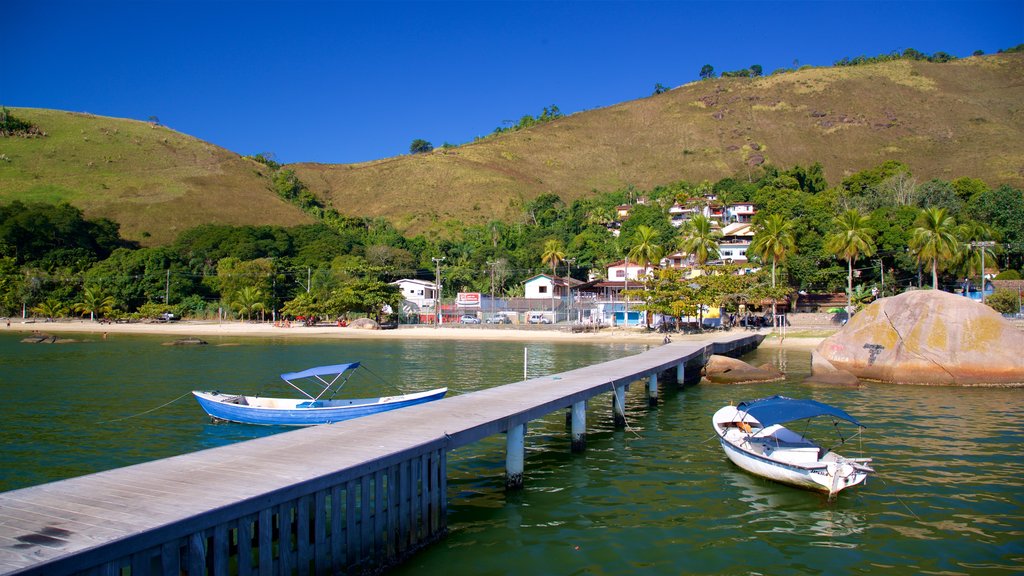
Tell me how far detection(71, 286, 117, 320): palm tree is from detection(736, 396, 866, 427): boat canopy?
93595 mm

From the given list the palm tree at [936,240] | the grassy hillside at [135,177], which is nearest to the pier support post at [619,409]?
the palm tree at [936,240]

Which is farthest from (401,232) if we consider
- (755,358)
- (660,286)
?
(755,358)

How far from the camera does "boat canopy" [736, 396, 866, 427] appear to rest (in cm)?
1700

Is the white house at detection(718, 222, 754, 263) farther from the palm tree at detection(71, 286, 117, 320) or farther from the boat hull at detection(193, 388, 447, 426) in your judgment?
the boat hull at detection(193, 388, 447, 426)

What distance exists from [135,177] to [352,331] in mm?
105429

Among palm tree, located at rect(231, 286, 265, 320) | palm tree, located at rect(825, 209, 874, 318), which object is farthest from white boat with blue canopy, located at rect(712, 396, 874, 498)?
palm tree, located at rect(231, 286, 265, 320)

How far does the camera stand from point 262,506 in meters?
9.56

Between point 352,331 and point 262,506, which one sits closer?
point 262,506

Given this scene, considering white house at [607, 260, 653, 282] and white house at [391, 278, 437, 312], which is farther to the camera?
white house at [391, 278, 437, 312]

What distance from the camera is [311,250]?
120 m

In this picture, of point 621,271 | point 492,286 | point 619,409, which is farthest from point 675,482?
point 621,271

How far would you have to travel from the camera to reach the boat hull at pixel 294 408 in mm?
22916

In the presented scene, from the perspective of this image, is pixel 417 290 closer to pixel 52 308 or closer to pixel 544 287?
pixel 544 287

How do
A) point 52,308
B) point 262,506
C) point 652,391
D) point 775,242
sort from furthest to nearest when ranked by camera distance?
point 52,308, point 775,242, point 652,391, point 262,506
